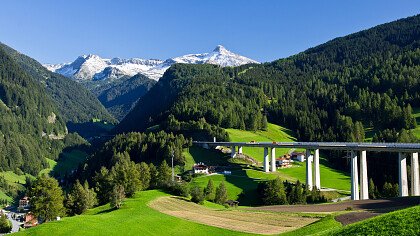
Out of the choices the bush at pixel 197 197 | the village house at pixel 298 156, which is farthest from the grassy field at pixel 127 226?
the village house at pixel 298 156

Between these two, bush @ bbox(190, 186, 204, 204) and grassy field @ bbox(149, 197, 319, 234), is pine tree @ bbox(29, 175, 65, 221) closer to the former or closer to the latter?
grassy field @ bbox(149, 197, 319, 234)

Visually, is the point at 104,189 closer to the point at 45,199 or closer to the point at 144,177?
the point at 144,177

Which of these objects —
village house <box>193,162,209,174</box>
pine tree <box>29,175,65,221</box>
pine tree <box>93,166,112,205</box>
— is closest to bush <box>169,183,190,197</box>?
pine tree <box>93,166,112,205</box>

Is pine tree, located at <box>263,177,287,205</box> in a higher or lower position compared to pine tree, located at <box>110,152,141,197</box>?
lower

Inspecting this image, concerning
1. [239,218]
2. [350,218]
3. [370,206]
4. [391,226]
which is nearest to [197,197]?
[239,218]

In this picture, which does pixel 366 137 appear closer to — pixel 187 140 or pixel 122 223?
pixel 187 140
